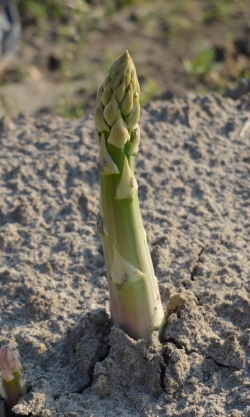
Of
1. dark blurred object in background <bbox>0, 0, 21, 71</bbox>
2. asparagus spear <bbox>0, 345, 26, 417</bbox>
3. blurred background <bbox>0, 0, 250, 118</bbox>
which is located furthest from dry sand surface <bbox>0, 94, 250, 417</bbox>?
dark blurred object in background <bbox>0, 0, 21, 71</bbox>

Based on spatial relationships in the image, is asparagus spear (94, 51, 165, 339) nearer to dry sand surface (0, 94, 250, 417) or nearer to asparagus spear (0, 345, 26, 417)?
dry sand surface (0, 94, 250, 417)

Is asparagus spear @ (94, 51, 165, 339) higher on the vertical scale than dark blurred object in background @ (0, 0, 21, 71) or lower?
lower

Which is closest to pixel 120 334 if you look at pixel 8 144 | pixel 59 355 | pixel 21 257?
pixel 59 355

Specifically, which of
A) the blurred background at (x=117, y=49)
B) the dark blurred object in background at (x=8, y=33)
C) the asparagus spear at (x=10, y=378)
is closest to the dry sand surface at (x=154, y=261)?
the asparagus spear at (x=10, y=378)

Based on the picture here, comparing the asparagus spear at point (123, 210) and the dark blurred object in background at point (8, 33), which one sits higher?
the dark blurred object in background at point (8, 33)

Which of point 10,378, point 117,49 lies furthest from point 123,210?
point 117,49

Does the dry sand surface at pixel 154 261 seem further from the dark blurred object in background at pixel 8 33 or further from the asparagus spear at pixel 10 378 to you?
the dark blurred object in background at pixel 8 33
